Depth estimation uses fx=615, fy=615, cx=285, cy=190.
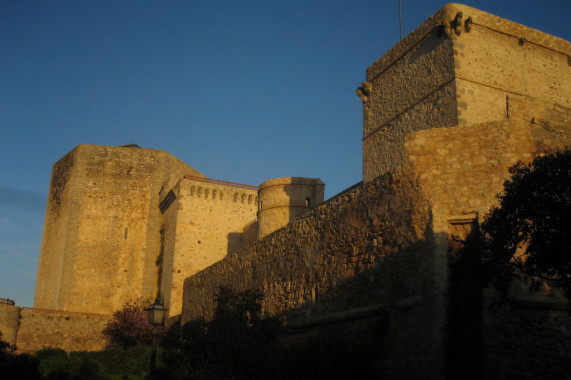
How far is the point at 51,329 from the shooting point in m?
26.7

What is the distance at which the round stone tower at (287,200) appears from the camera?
64.7ft

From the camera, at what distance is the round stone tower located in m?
19.7

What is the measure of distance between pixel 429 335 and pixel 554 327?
1.64 m

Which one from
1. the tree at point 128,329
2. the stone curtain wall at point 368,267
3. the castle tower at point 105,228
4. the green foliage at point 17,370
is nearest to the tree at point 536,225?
the stone curtain wall at point 368,267

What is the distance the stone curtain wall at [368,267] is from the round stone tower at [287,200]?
3476 millimetres

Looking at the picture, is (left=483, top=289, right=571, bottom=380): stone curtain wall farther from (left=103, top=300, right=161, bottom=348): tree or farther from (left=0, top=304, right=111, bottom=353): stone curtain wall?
(left=0, top=304, right=111, bottom=353): stone curtain wall

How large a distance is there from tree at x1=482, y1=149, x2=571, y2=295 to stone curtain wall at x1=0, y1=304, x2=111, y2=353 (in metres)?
22.6

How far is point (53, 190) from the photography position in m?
34.2

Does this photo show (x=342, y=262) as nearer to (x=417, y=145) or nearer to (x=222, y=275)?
(x=417, y=145)

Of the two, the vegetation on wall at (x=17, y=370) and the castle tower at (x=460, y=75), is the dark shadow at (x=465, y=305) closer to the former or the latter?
the castle tower at (x=460, y=75)

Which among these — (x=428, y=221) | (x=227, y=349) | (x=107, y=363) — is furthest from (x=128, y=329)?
(x=428, y=221)

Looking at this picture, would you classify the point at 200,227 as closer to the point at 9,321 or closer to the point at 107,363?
the point at 107,363

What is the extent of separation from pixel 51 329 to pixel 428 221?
21922 mm

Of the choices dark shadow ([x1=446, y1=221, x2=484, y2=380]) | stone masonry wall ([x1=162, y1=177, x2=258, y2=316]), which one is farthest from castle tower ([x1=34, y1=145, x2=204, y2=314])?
dark shadow ([x1=446, y1=221, x2=484, y2=380])
